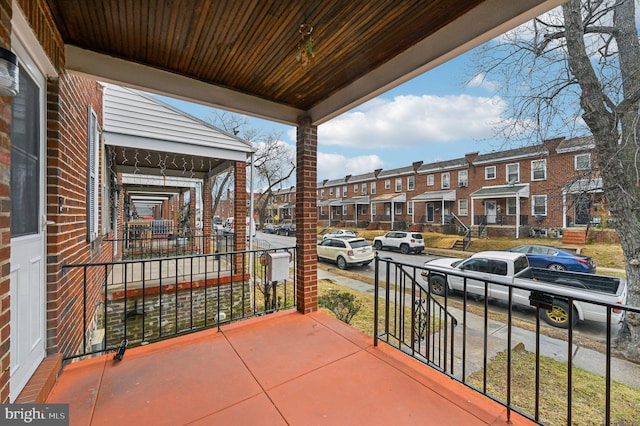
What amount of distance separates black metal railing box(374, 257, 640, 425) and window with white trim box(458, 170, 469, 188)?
1567 centimetres

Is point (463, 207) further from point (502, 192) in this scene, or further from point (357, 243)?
point (357, 243)

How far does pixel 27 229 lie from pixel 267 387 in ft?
6.55

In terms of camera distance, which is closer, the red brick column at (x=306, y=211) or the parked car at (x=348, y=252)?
the red brick column at (x=306, y=211)

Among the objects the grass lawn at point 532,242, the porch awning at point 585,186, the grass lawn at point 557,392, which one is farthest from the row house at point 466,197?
the grass lawn at point 557,392

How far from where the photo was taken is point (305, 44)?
219 centimetres

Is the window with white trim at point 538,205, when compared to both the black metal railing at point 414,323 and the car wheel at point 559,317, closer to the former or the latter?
the car wheel at point 559,317

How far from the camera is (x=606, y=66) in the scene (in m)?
4.81

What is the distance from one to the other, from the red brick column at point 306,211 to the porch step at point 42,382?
2.34 meters

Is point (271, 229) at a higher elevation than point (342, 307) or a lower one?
lower

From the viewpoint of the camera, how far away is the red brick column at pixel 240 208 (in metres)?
6.22

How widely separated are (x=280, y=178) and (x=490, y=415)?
18.6 meters

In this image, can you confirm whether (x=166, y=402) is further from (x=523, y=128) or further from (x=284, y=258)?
(x=523, y=128)

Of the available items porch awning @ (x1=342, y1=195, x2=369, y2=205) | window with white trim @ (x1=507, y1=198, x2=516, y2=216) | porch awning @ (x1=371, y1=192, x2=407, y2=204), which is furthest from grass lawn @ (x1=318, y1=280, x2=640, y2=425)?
porch awning @ (x1=342, y1=195, x2=369, y2=205)

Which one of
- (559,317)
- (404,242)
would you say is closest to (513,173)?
(404,242)
